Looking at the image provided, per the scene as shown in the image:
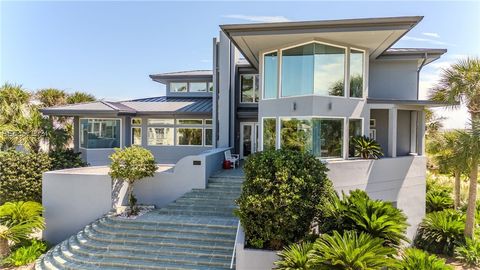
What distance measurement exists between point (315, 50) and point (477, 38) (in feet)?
29.2

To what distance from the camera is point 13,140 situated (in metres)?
14.5

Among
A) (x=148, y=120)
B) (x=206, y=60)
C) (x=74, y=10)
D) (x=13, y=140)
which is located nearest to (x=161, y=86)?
(x=206, y=60)

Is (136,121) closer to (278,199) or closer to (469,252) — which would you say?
(278,199)

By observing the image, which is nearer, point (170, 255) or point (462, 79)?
point (170, 255)

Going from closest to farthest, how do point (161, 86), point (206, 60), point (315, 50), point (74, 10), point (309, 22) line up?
point (309, 22) → point (315, 50) → point (74, 10) → point (206, 60) → point (161, 86)

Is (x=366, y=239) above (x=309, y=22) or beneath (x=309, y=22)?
beneath

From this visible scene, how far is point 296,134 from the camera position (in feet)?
40.1

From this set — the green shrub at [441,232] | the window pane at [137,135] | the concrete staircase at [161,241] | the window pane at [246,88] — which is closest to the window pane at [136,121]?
the window pane at [137,135]

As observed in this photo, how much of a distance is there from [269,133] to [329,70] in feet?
12.9

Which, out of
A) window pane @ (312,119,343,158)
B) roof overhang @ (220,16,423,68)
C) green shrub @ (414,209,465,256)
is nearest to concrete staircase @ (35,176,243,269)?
window pane @ (312,119,343,158)

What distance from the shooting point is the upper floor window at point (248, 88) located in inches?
763

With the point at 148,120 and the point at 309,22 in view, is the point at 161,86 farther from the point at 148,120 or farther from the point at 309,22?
the point at 309,22

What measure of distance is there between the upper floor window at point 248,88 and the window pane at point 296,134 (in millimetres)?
7170

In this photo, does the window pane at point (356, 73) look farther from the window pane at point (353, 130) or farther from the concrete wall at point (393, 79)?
the concrete wall at point (393, 79)
